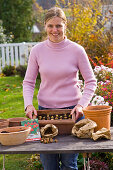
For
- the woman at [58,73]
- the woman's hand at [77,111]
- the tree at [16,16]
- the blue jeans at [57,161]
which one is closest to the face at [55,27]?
the woman at [58,73]

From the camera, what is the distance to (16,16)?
Answer: 1869cm

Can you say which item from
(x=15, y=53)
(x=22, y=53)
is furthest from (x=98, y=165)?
(x=15, y=53)

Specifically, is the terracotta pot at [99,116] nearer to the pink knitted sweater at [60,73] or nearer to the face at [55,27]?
the pink knitted sweater at [60,73]

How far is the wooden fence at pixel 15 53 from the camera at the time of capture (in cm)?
1033

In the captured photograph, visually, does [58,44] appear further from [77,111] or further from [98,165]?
[98,165]

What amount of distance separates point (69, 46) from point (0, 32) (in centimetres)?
1085

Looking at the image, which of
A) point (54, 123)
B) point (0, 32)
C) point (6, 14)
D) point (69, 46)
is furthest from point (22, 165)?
point (6, 14)

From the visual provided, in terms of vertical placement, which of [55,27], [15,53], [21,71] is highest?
[55,27]

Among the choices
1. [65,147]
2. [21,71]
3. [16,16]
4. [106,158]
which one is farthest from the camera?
[16,16]

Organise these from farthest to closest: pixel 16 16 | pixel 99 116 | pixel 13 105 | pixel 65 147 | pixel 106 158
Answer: pixel 16 16, pixel 13 105, pixel 106 158, pixel 99 116, pixel 65 147

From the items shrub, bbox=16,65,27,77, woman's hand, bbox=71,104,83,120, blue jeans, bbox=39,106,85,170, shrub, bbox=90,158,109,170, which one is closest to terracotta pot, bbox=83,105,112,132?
woman's hand, bbox=71,104,83,120

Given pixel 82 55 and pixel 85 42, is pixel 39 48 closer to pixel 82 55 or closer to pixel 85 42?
pixel 82 55

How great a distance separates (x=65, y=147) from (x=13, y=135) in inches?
13.9

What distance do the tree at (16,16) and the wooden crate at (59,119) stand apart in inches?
643
